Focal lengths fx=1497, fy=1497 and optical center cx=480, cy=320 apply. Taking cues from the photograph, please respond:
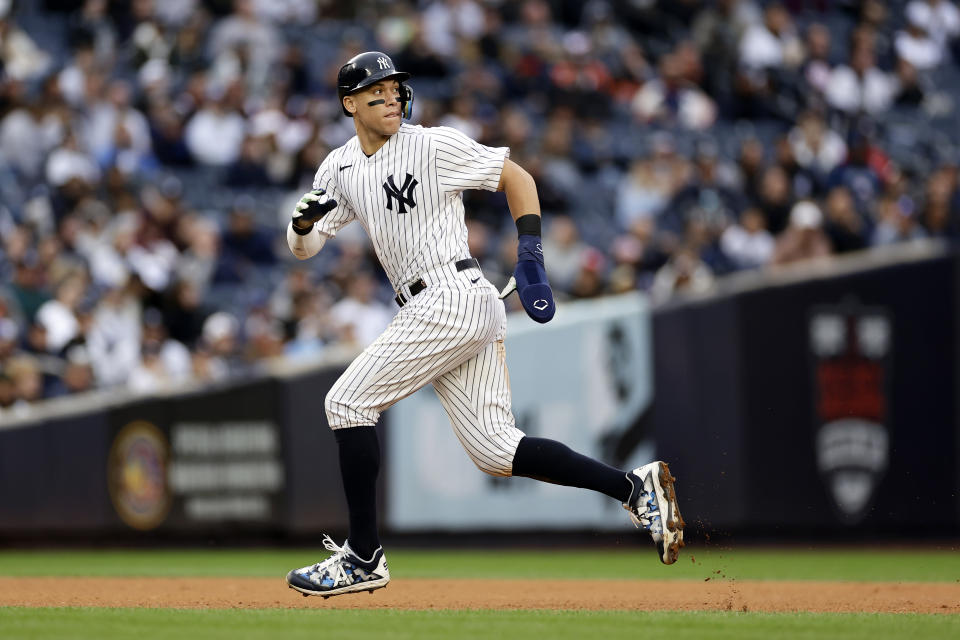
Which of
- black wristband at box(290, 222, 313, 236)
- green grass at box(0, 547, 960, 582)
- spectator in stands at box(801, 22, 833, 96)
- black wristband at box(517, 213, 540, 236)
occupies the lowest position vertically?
green grass at box(0, 547, 960, 582)

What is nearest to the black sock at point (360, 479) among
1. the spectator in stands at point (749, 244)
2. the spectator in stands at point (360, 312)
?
the spectator in stands at point (360, 312)

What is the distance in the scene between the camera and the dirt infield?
541cm

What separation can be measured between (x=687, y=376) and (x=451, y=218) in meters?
4.21

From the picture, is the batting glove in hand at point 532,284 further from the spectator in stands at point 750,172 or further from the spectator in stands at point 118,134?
the spectator in stands at point 750,172

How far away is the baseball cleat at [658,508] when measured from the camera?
515 centimetres

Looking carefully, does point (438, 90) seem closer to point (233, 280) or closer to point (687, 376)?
point (233, 280)

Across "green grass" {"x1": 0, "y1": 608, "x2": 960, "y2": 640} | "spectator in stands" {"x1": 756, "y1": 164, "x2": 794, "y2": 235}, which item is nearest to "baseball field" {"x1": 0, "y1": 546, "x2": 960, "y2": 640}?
"green grass" {"x1": 0, "y1": 608, "x2": 960, "y2": 640}

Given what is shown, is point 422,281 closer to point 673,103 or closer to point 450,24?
point 450,24

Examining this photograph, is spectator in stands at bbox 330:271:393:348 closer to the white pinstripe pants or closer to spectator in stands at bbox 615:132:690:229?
spectator in stands at bbox 615:132:690:229

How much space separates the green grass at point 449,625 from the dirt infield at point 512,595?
0.30 m

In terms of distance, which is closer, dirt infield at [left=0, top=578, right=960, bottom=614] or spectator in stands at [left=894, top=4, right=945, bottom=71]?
dirt infield at [left=0, top=578, right=960, bottom=614]

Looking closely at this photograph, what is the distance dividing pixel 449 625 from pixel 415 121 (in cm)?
906

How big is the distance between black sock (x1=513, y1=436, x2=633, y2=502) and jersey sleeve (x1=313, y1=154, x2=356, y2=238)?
1.04 metres

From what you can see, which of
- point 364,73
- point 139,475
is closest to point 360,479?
point 364,73
